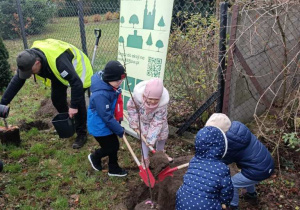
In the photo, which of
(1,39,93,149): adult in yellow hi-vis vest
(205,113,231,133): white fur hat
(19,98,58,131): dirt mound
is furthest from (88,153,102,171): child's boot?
(205,113,231,133): white fur hat

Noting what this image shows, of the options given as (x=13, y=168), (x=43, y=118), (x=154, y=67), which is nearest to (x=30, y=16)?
(x=43, y=118)

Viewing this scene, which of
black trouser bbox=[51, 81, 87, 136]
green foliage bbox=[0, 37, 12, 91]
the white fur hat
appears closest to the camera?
the white fur hat

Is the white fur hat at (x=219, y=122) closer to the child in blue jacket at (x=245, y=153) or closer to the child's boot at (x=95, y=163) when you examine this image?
the child in blue jacket at (x=245, y=153)

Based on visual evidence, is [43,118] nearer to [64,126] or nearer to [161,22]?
[64,126]

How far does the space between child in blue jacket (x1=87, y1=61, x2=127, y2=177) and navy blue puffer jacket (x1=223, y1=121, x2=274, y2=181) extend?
125cm

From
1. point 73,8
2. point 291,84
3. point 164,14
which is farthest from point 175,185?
point 73,8

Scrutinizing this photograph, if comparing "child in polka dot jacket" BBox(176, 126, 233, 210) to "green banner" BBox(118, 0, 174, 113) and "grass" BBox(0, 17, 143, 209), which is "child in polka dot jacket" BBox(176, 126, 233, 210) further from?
"green banner" BBox(118, 0, 174, 113)

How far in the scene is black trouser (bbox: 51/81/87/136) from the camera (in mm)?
4056

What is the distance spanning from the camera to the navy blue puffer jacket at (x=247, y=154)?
2.46 meters

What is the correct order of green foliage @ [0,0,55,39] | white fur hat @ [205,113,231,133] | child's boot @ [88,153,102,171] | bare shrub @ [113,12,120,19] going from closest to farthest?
white fur hat @ [205,113,231,133] → child's boot @ [88,153,102,171] → bare shrub @ [113,12,120,19] → green foliage @ [0,0,55,39]

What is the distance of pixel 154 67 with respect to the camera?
3.74 metres

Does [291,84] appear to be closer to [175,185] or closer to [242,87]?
[242,87]

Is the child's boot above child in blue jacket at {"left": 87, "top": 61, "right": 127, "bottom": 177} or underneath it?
underneath

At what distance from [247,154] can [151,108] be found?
1.12 metres
